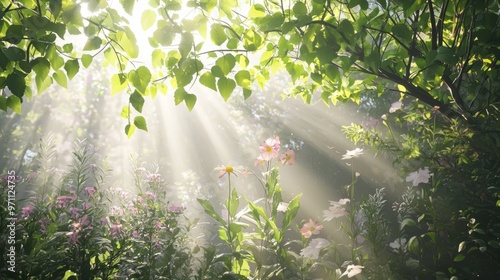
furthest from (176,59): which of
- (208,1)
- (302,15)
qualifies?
(302,15)

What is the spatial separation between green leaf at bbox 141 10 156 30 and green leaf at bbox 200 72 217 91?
0.30 metres

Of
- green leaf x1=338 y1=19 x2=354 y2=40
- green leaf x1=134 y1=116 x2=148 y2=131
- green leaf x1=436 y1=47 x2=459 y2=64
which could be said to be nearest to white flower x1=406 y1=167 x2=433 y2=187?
green leaf x1=436 y1=47 x2=459 y2=64

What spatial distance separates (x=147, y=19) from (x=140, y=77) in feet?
0.75

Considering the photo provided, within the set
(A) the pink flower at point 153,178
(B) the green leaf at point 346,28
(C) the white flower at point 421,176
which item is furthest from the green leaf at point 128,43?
(A) the pink flower at point 153,178

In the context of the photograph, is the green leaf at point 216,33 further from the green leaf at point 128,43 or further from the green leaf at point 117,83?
the green leaf at point 117,83

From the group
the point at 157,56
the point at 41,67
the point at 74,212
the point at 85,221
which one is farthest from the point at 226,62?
the point at 74,212

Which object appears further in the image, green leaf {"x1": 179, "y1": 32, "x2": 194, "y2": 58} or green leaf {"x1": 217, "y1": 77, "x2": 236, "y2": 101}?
green leaf {"x1": 217, "y1": 77, "x2": 236, "y2": 101}

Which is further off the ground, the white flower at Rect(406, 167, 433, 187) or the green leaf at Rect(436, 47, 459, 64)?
the green leaf at Rect(436, 47, 459, 64)

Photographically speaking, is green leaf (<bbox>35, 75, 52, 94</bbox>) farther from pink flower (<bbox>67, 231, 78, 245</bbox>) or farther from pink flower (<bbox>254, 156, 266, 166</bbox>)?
pink flower (<bbox>254, 156, 266, 166</bbox>)

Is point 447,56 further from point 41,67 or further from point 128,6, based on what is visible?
point 41,67

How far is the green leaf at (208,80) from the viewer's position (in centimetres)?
113

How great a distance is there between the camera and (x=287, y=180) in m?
7.56

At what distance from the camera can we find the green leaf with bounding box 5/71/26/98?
1.03 metres

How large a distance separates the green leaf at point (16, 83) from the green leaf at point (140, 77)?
36 cm
